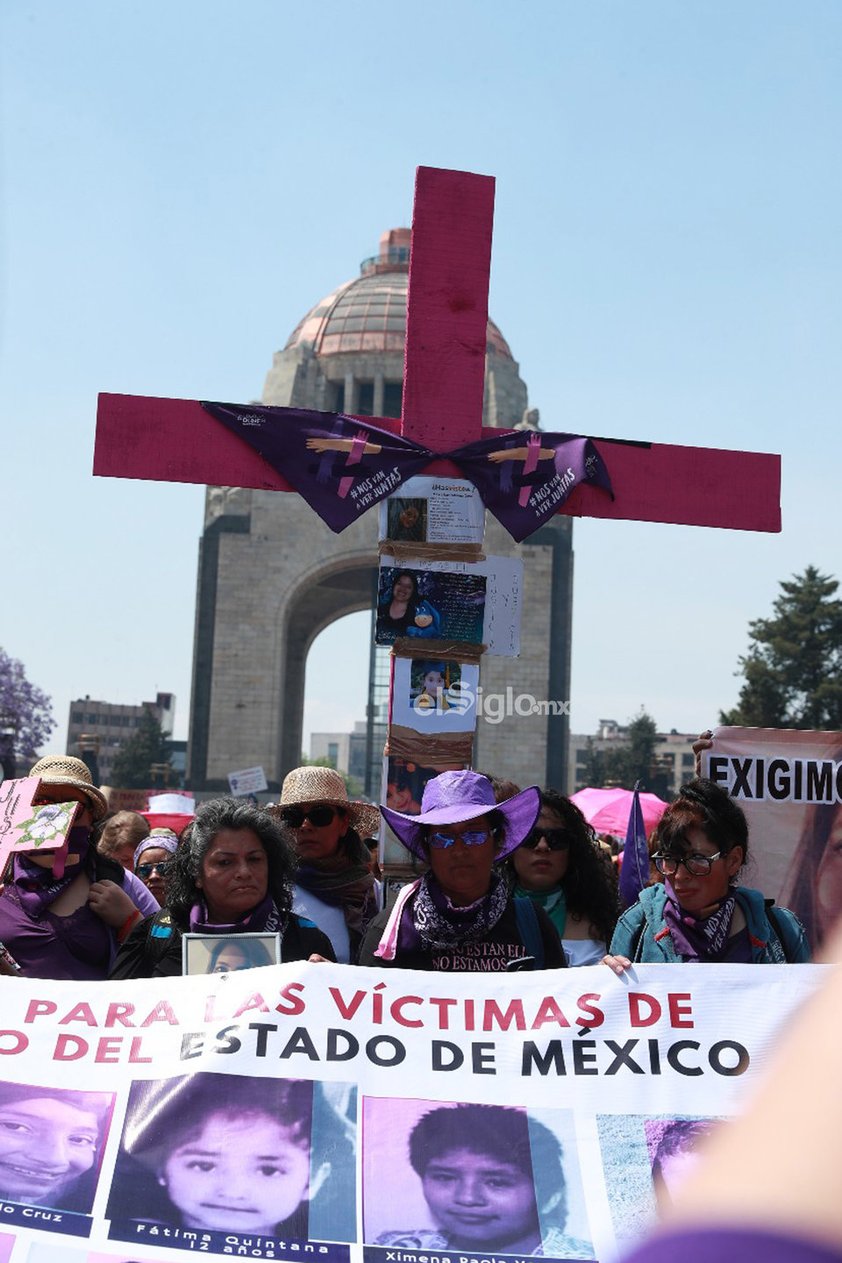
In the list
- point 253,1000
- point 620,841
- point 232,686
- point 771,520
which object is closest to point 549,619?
point 232,686

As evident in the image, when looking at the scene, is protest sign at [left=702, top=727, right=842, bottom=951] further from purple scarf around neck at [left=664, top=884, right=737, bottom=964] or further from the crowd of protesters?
purple scarf around neck at [left=664, top=884, right=737, bottom=964]

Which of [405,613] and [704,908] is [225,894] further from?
[405,613]

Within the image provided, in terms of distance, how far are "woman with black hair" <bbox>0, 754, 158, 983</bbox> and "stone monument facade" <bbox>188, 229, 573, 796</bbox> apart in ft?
110

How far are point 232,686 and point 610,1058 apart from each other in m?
38.4

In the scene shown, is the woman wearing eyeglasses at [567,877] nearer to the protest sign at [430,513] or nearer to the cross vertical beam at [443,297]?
the protest sign at [430,513]

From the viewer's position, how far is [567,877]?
4770mm

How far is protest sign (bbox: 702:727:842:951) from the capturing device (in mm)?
5750

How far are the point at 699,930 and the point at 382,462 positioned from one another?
8.13 feet

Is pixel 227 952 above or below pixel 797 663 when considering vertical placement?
below

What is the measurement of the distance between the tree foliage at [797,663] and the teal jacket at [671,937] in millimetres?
38130

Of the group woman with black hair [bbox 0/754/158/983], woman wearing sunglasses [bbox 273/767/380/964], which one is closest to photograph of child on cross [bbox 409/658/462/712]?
woman wearing sunglasses [bbox 273/767/380/964]

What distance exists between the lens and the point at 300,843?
500 cm

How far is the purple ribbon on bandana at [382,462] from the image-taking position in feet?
18.1

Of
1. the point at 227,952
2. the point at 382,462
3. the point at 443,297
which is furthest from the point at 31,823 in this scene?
the point at 443,297
